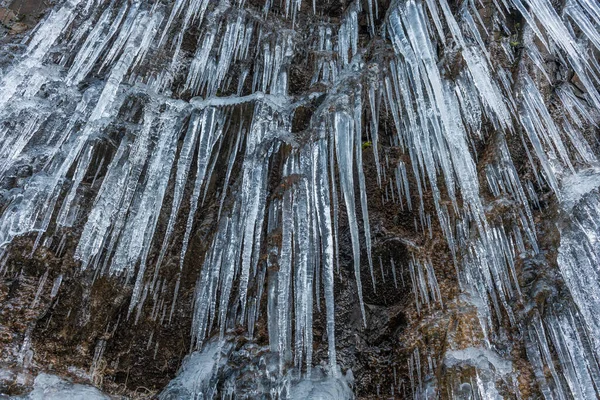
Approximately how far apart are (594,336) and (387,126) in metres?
2.36

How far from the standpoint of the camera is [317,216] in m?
4.14

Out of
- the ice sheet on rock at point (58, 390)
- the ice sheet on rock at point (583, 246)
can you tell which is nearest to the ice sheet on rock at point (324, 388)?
the ice sheet on rock at point (58, 390)

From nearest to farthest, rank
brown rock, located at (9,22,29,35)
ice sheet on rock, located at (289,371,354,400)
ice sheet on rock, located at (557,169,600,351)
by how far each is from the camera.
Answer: ice sheet on rock, located at (557,169,600,351) → ice sheet on rock, located at (289,371,354,400) → brown rock, located at (9,22,29,35)

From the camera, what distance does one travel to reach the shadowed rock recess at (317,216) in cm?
392

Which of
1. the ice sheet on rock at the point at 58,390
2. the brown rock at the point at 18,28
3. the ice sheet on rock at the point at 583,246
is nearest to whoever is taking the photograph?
the ice sheet on rock at the point at 583,246

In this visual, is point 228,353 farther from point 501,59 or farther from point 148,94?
point 501,59

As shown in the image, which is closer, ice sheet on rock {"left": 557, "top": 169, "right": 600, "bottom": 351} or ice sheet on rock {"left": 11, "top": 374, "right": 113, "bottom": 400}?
ice sheet on rock {"left": 557, "top": 169, "right": 600, "bottom": 351}

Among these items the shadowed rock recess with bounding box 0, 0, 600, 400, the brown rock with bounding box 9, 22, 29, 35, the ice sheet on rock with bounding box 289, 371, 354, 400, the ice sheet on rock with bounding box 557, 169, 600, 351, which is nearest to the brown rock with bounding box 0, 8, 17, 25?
the brown rock with bounding box 9, 22, 29, 35

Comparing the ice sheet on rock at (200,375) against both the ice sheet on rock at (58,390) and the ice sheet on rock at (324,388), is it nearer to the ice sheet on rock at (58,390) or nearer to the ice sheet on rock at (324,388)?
the ice sheet on rock at (58,390)

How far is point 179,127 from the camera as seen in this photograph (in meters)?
4.89

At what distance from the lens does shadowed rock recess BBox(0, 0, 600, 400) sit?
12.9 ft

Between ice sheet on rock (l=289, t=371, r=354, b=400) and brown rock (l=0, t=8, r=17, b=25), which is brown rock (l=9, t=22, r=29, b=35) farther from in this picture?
ice sheet on rock (l=289, t=371, r=354, b=400)

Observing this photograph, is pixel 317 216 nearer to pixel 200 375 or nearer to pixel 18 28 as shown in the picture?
pixel 200 375

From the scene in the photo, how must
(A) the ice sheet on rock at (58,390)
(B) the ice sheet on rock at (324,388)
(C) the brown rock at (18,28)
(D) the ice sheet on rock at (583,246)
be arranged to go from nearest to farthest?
(D) the ice sheet on rock at (583,246), (B) the ice sheet on rock at (324,388), (A) the ice sheet on rock at (58,390), (C) the brown rock at (18,28)
